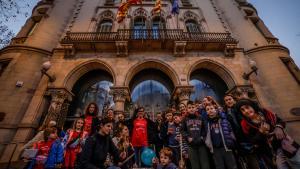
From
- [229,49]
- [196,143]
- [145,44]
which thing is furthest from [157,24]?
[196,143]

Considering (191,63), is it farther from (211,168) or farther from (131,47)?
(211,168)

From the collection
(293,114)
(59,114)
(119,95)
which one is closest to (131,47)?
(119,95)

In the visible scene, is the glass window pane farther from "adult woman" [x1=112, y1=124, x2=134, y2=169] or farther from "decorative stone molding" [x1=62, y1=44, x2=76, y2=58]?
"adult woman" [x1=112, y1=124, x2=134, y2=169]

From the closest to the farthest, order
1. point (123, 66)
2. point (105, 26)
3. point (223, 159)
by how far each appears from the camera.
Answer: point (223, 159), point (123, 66), point (105, 26)

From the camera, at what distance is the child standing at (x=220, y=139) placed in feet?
11.3

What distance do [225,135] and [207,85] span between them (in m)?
8.48

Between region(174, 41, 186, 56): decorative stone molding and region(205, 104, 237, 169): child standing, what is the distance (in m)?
7.53

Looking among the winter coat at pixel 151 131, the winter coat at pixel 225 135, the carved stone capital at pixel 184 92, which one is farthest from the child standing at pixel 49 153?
the carved stone capital at pixel 184 92

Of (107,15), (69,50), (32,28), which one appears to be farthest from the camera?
(107,15)

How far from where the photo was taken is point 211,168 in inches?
154

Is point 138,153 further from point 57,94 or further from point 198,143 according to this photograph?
point 57,94

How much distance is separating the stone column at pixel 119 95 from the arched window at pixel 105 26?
6.73 meters

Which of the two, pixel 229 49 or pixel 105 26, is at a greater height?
pixel 105 26

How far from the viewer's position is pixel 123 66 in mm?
10523
